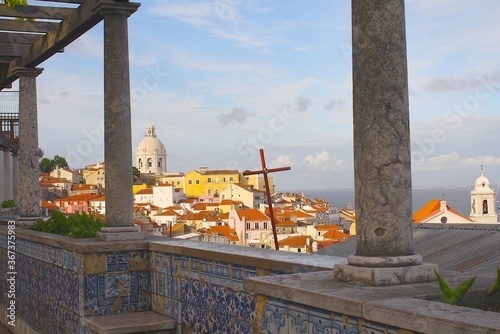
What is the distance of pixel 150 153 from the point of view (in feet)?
433

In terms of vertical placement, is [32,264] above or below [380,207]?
below

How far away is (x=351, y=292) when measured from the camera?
2.97 metres

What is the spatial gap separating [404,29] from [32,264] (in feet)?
20.6

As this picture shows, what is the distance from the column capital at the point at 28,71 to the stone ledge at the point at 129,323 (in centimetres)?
500

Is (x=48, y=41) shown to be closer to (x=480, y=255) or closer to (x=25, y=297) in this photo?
(x=25, y=297)

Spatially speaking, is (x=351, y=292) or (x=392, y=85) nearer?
(x=351, y=292)

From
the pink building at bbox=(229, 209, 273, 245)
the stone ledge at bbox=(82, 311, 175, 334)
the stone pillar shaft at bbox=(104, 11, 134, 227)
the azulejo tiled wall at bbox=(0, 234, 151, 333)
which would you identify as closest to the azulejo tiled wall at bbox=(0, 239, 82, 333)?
the azulejo tiled wall at bbox=(0, 234, 151, 333)

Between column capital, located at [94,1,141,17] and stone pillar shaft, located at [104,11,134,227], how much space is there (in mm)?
14

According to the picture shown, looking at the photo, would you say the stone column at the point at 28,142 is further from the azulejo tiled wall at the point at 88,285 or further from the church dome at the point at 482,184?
the church dome at the point at 482,184

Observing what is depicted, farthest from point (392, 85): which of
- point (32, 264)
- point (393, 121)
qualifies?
point (32, 264)

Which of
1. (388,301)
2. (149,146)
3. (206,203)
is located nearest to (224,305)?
(388,301)

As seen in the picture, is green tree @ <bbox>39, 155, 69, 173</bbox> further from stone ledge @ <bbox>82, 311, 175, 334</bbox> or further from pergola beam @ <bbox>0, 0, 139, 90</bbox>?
stone ledge @ <bbox>82, 311, 175, 334</bbox>

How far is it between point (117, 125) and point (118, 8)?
1.11m

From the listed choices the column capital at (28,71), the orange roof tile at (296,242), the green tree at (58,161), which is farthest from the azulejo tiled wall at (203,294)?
the green tree at (58,161)
